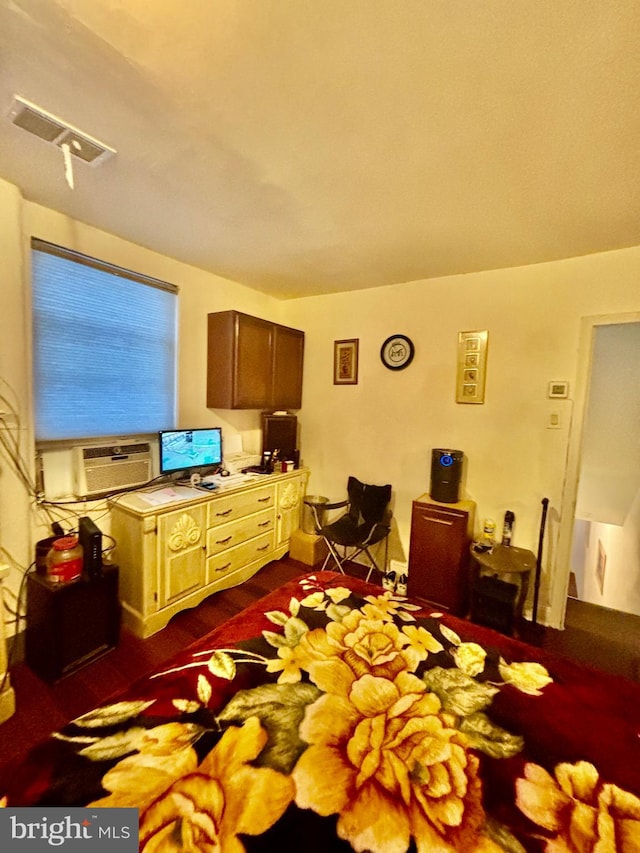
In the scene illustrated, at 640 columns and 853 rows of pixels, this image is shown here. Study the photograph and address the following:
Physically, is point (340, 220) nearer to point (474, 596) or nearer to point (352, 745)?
point (352, 745)

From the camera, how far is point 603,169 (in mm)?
1525

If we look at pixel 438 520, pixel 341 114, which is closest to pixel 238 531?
pixel 438 520

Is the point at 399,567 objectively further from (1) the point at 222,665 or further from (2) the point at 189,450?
(1) the point at 222,665

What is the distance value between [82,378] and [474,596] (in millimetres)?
3140

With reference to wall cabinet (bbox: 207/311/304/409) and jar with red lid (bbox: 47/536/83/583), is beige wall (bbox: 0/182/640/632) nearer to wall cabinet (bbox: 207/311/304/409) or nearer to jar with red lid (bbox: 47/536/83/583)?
wall cabinet (bbox: 207/311/304/409)

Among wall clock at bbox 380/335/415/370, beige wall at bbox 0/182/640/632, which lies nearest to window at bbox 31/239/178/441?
beige wall at bbox 0/182/640/632

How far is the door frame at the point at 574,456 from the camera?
2.40 m

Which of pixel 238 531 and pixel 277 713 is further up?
pixel 277 713

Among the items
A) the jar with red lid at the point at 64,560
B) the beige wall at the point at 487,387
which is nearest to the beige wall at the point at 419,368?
the beige wall at the point at 487,387

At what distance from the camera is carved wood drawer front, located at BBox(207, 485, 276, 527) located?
8.49 ft

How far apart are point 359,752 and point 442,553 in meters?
1.87

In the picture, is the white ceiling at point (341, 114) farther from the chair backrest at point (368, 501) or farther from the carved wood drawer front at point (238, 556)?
the carved wood drawer front at point (238, 556)

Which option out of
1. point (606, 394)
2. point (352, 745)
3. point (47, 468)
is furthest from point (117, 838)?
point (606, 394)

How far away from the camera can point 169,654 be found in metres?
2.09
